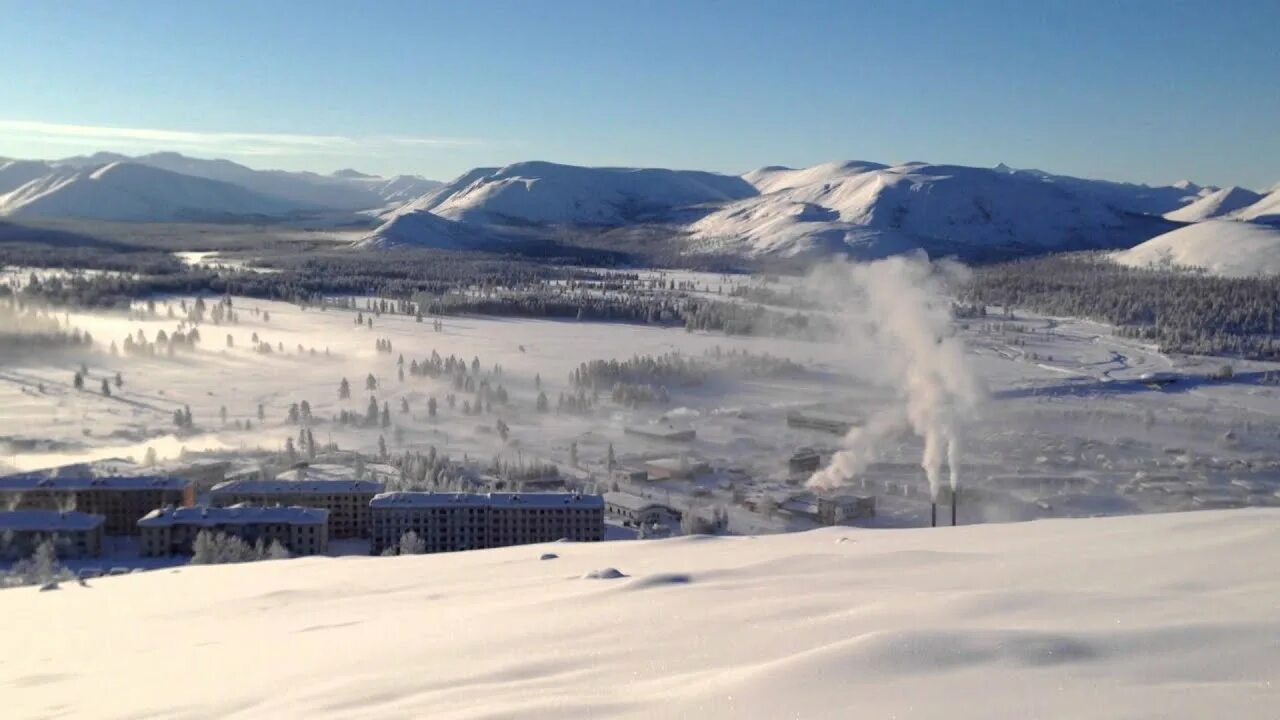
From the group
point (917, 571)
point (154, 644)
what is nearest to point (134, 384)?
point (154, 644)

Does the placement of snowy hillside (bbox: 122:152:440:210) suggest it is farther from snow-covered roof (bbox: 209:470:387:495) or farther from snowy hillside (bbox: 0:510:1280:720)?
snowy hillside (bbox: 0:510:1280:720)

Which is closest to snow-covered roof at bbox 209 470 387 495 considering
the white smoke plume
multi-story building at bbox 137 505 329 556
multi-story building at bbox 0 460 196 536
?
multi-story building at bbox 0 460 196 536

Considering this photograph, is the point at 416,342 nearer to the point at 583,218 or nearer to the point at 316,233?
the point at 316,233

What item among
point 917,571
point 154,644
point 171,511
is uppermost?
point 917,571

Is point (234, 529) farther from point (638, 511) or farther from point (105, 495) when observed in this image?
point (638, 511)

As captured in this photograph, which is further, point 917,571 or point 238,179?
point 238,179

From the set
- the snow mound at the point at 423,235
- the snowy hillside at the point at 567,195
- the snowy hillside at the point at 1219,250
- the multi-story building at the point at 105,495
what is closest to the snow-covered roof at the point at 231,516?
the multi-story building at the point at 105,495
